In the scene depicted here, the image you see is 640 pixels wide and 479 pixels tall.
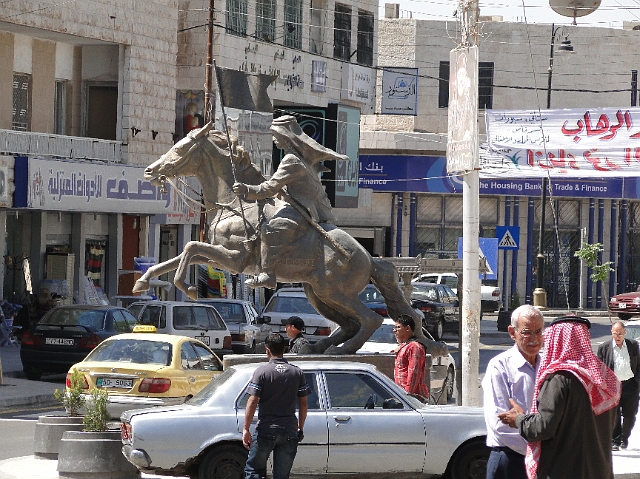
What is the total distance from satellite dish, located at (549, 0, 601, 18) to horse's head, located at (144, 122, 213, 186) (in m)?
4.51

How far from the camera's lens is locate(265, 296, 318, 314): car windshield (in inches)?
1114

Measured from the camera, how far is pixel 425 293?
38.4 metres

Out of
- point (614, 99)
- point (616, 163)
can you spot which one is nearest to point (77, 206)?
point (616, 163)

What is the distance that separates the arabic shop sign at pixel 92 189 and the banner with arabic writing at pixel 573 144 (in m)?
9.12

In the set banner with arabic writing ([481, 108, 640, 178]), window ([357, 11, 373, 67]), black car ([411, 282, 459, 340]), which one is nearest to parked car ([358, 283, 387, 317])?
black car ([411, 282, 459, 340])

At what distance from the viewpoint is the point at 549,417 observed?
7.06 meters

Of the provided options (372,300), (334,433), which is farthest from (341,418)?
(372,300)

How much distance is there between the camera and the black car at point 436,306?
36562 mm

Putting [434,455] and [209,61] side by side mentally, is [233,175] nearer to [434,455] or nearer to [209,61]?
[434,455]

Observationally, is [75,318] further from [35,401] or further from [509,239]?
[509,239]

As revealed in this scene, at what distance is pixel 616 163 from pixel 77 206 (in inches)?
549

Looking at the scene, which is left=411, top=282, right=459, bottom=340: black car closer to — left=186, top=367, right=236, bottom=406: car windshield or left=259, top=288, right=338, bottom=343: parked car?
left=259, top=288, right=338, bottom=343: parked car

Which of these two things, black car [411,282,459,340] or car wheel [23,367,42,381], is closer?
car wheel [23,367,42,381]

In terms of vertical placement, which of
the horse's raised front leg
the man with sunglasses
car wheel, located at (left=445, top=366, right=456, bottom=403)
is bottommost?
car wheel, located at (left=445, top=366, right=456, bottom=403)
